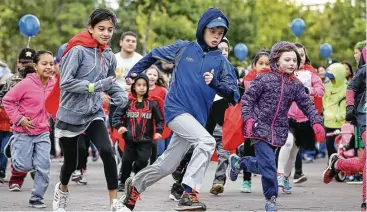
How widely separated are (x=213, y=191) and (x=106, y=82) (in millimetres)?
3401

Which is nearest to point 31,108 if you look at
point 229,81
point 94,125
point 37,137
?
point 37,137

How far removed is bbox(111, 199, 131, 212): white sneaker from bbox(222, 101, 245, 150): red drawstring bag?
264 cm

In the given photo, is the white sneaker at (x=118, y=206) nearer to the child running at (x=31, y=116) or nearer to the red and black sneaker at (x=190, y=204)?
the red and black sneaker at (x=190, y=204)

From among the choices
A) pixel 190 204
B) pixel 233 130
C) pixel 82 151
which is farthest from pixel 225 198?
pixel 190 204

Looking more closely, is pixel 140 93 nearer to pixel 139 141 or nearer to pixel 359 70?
pixel 139 141

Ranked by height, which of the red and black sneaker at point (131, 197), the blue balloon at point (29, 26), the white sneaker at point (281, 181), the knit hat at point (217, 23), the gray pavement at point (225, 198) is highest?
the blue balloon at point (29, 26)

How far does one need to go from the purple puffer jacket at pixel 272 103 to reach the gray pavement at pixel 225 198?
35.0 inches

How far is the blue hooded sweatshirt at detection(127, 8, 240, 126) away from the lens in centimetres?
805

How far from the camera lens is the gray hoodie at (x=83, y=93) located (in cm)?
812

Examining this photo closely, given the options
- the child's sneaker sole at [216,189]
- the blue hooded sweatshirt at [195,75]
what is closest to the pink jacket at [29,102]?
the blue hooded sweatshirt at [195,75]

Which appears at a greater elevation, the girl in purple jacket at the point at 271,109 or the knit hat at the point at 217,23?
the knit hat at the point at 217,23

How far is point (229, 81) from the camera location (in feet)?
26.7

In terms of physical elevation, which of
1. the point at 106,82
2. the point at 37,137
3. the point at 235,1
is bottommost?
the point at 37,137

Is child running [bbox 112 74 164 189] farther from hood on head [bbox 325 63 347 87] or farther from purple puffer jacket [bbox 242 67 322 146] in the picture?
hood on head [bbox 325 63 347 87]
